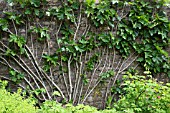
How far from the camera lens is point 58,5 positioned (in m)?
3.66

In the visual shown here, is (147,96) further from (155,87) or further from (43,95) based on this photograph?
(43,95)

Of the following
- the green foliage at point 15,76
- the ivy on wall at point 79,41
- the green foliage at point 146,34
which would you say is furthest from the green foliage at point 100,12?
the green foliage at point 15,76

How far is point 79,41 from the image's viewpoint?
377 centimetres

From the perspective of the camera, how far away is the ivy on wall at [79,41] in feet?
11.8

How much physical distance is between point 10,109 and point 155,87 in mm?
1722

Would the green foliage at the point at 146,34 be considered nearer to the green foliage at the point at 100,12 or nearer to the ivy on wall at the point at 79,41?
the ivy on wall at the point at 79,41

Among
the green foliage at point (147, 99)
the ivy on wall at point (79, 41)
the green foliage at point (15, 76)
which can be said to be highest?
the ivy on wall at point (79, 41)

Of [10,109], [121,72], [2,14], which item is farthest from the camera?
[121,72]

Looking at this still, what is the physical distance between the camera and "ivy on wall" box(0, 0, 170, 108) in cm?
358

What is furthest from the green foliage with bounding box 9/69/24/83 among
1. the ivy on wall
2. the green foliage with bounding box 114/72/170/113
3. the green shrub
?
the green foliage with bounding box 114/72/170/113

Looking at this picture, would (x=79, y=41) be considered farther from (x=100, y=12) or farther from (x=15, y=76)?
(x=15, y=76)

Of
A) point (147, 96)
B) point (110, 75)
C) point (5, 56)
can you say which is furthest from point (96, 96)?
point (5, 56)

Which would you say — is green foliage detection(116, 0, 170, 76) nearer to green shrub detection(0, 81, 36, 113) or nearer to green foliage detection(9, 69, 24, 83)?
green foliage detection(9, 69, 24, 83)

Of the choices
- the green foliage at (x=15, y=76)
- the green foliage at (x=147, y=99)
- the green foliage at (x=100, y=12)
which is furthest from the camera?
the green foliage at (x=100, y=12)
